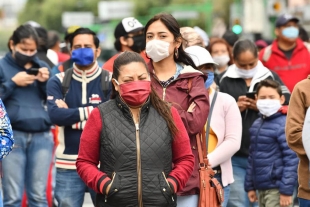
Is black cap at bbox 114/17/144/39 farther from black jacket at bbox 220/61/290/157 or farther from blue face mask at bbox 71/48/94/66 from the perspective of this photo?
blue face mask at bbox 71/48/94/66

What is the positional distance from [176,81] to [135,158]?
1.02 m

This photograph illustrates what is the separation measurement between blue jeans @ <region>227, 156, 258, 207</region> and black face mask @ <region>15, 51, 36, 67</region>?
7.55ft

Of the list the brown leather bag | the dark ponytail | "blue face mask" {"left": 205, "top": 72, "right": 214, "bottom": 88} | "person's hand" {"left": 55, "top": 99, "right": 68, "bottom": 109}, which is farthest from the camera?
"person's hand" {"left": 55, "top": 99, "right": 68, "bottom": 109}

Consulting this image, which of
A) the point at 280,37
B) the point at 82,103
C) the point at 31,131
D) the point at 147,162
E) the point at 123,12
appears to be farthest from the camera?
the point at 123,12

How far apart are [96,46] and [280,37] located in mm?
3947

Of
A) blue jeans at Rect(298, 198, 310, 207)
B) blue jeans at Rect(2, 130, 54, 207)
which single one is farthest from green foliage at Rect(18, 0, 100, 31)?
blue jeans at Rect(298, 198, 310, 207)

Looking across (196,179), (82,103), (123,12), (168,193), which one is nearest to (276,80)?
(82,103)

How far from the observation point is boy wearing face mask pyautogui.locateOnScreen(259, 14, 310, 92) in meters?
12.2

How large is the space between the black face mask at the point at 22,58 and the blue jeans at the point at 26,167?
70cm

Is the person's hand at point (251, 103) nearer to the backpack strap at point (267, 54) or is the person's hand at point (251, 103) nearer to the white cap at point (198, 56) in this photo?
the white cap at point (198, 56)

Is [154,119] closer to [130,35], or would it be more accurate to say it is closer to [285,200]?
[285,200]

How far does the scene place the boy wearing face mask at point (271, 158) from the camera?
8891 millimetres

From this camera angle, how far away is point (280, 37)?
12.5 meters

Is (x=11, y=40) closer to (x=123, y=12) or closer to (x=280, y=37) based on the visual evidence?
(x=280, y=37)
